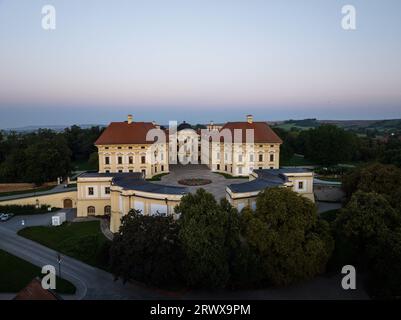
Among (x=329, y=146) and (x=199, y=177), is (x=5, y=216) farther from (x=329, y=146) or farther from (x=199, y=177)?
(x=329, y=146)

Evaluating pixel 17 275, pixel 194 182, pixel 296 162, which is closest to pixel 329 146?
pixel 296 162

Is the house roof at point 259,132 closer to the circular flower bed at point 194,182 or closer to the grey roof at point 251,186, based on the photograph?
the circular flower bed at point 194,182

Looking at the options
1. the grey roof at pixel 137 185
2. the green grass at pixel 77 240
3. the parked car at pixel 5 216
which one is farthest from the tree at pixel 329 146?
the parked car at pixel 5 216

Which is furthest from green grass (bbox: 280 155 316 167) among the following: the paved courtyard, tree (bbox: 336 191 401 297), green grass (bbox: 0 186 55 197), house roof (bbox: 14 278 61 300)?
house roof (bbox: 14 278 61 300)
